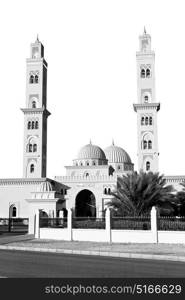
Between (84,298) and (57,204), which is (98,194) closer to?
(57,204)

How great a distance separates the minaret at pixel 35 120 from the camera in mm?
55906

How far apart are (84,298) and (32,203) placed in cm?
Result: 3232

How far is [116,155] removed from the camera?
223 ft

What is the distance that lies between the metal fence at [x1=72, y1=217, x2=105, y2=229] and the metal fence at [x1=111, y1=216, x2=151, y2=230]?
901mm

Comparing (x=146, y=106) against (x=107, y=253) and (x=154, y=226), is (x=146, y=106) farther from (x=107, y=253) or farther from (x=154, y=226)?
(x=107, y=253)

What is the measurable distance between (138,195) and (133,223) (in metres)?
4.91

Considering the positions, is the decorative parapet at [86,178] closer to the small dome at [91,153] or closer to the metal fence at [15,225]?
the small dome at [91,153]

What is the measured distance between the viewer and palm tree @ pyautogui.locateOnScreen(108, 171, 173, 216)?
86.5ft

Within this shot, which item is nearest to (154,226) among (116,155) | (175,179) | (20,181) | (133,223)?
(133,223)

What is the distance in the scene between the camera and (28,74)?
57.6m

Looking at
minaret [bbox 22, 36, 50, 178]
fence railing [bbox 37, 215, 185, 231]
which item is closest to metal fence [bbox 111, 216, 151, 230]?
fence railing [bbox 37, 215, 185, 231]

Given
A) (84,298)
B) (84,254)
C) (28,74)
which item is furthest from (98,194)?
(84,298)

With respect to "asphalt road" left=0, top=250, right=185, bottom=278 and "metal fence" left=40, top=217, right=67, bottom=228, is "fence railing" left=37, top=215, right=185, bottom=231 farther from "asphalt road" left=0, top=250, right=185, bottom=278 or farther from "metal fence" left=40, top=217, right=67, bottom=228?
"asphalt road" left=0, top=250, right=185, bottom=278

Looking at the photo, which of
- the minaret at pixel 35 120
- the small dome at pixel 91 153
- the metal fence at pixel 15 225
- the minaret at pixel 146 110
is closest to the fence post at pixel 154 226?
the metal fence at pixel 15 225
